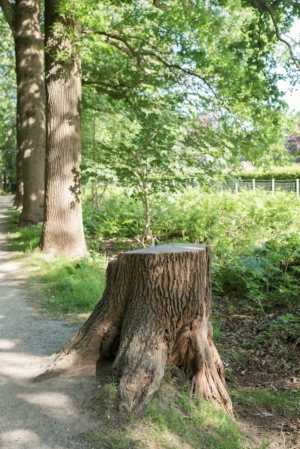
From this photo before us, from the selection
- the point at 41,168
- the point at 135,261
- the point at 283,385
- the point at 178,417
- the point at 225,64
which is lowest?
the point at 283,385

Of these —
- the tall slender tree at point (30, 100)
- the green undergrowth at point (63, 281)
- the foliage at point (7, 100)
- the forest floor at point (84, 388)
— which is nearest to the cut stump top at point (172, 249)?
the forest floor at point (84, 388)

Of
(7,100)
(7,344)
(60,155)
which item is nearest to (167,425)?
(7,344)

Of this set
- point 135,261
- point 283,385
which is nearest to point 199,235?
point 283,385

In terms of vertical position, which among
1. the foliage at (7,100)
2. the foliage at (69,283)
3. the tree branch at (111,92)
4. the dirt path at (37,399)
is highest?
the foliage at (7,100)

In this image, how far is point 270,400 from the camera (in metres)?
4.98

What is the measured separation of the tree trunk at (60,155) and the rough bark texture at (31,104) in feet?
15.7

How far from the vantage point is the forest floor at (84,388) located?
3.77 m

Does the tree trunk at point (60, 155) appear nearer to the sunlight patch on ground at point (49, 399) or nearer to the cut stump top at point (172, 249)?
the cut stump top at point (172, 249)

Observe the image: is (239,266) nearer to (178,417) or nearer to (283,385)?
(283,385)

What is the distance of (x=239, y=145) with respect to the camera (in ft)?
33.8

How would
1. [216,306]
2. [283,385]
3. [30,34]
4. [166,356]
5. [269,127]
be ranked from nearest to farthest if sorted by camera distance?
[166,356]
[283,385]
[216,306]
[269,127]
[30,34]

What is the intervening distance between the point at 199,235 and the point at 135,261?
7.98m

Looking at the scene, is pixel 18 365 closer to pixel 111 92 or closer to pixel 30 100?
pixel 111 92

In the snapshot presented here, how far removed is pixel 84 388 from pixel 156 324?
2.64 feet
